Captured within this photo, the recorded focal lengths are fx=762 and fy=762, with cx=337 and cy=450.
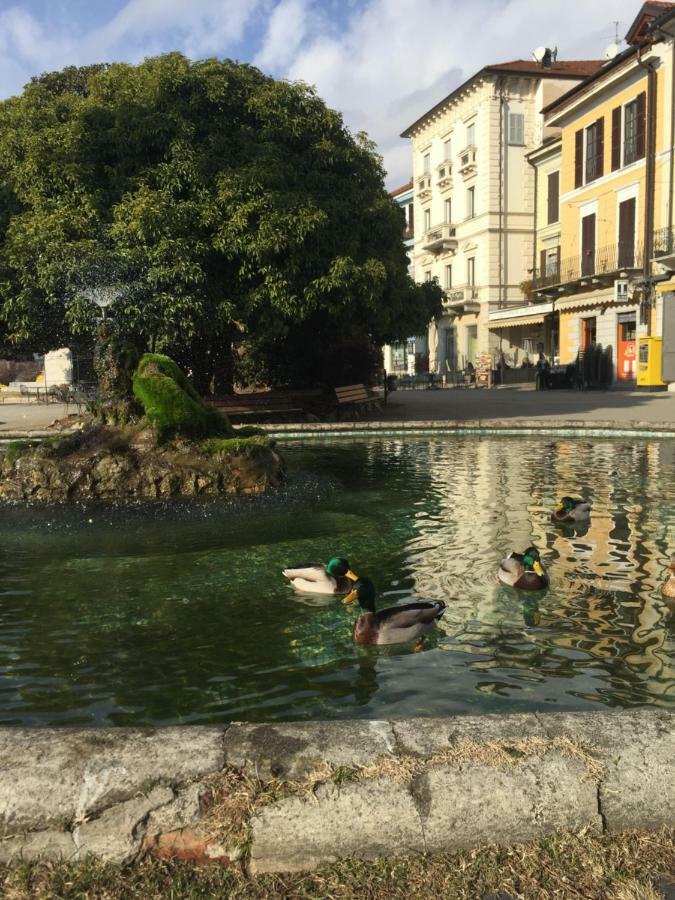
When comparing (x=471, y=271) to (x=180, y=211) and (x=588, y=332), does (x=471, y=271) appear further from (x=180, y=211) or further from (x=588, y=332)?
(x=180, y=211)

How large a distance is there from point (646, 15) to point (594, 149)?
6.32m

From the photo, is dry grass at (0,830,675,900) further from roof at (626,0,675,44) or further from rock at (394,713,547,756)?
roof at (626,0,675,44)

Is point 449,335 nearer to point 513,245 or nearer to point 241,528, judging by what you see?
point 513,245

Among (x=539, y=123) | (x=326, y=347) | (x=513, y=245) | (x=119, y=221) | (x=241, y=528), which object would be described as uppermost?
(x=539, y=123)

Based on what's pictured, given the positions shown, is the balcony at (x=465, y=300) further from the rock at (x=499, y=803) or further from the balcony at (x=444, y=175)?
the rock at (x=499, y=803)

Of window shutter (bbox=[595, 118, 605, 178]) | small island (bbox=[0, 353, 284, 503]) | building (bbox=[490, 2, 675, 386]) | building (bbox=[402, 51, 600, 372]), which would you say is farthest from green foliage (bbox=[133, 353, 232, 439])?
building (bbox=[402, 51, 600, 372])

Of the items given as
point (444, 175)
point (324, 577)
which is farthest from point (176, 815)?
point (444, 175)

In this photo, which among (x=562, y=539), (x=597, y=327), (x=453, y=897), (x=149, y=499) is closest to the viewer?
(x=453, y=897)

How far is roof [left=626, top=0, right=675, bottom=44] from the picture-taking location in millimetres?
28922

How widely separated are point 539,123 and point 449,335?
14.3m

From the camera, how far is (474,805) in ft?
8.39

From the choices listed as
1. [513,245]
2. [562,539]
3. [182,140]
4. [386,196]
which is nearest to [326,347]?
[386,196]

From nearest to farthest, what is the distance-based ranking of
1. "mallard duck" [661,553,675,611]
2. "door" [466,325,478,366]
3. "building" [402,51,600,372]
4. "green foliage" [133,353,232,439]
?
"mallard duck" [661,553,675,611] → "green foliage" [133,353,232,439] → "building" [402,51,600,372] → "door" [466,325,478,366]

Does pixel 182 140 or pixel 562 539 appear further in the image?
pixel 182 140
